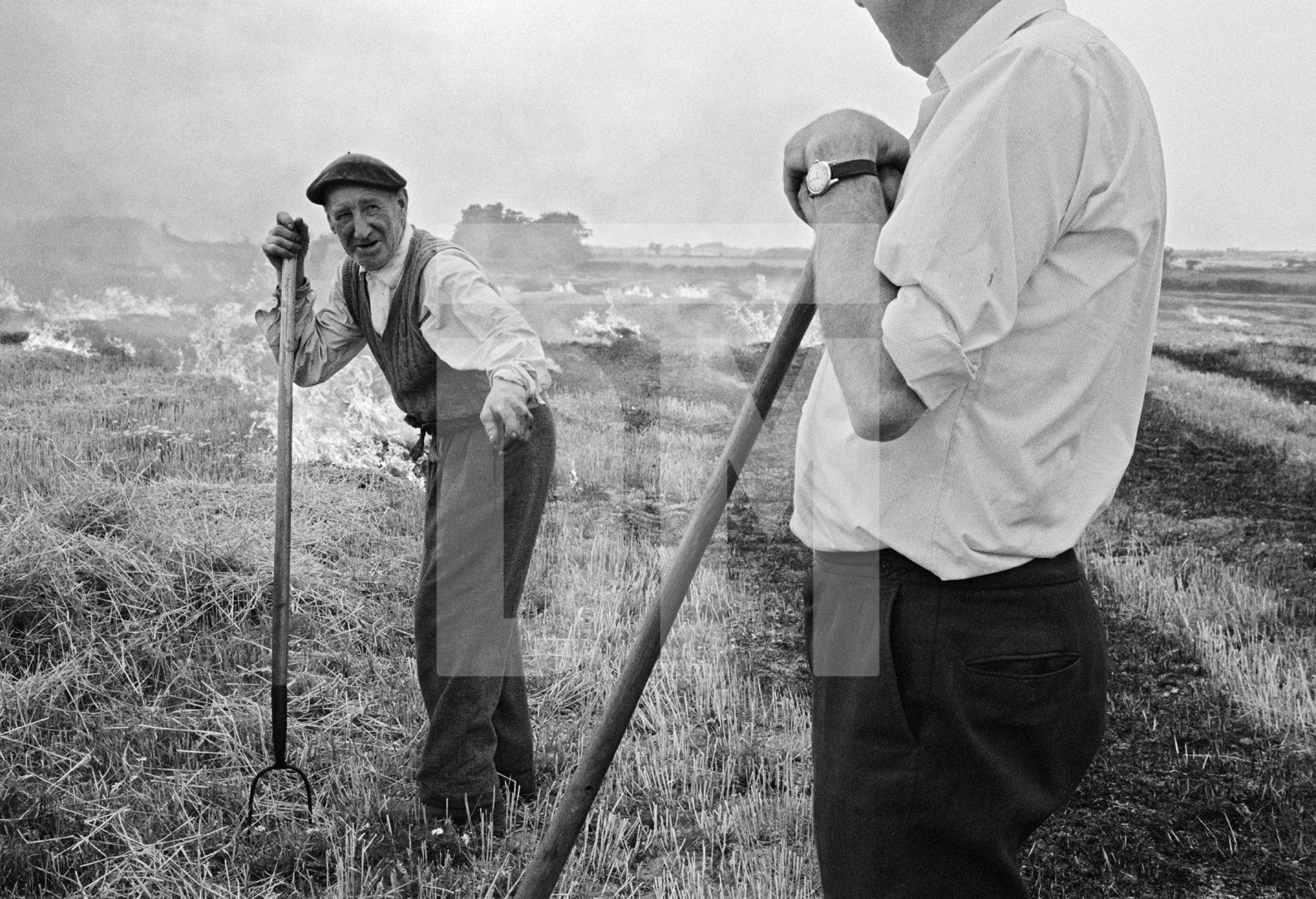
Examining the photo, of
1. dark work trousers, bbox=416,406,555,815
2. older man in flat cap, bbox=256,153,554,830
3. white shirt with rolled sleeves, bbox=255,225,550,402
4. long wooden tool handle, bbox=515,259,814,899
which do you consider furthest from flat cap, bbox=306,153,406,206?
long wooden tool handle, bbox=515,259,814,899

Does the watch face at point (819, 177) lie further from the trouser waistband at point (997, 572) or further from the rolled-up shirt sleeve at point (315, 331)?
the rolled-up shirt sleeve at point (315, 331)

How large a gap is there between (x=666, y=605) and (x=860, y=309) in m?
0.59

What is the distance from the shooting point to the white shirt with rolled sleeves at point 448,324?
2477 millimetres

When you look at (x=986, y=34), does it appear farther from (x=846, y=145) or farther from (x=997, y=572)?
(x=997, y=572)

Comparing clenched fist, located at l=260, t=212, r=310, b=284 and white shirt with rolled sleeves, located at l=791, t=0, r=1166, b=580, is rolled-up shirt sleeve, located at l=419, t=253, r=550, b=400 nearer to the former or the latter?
clenched fist, located at l=260, t=212, r=310, b=284

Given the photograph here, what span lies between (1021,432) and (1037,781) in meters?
0.45

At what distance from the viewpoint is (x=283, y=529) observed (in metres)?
2.73

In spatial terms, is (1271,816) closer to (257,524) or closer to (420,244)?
(420,244)

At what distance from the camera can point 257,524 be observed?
4578 mm

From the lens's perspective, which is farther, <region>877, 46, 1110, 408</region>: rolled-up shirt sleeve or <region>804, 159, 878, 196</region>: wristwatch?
<region>804, 159, 878, 196</region>: wristwatch

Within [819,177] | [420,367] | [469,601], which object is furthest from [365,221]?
[819,177]

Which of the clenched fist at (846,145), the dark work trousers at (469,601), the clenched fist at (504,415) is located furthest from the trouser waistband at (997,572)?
the dark work trousers at (469,601)

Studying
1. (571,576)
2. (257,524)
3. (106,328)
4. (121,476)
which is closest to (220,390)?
(106,328)

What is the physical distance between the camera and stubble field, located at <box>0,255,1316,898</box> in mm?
2646
